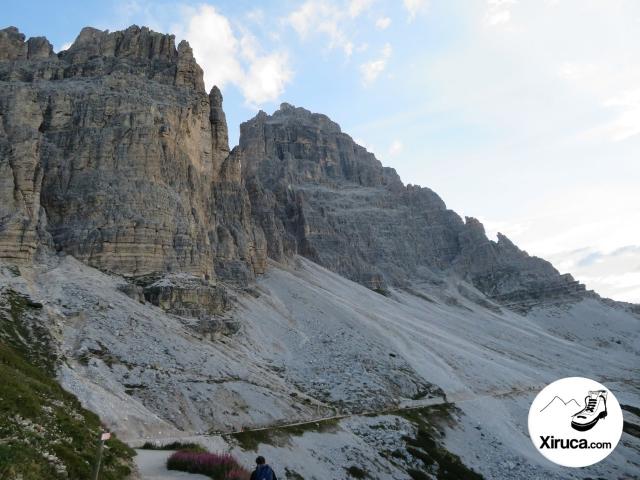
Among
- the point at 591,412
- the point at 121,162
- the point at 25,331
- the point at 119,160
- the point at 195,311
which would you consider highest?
the point at 119,160

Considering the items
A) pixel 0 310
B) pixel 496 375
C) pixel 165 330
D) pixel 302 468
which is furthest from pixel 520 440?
pixel 0 310

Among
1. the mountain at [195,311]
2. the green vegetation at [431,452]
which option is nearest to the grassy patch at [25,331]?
the mountain at [195,311]

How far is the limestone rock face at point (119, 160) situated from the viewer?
67625mm

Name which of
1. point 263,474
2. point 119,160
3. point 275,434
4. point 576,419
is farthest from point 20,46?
point 576,419

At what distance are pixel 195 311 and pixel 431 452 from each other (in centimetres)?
3367

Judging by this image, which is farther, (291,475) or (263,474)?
(291,475)

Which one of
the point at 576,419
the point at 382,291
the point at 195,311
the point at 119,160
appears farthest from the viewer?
the point at 382,291

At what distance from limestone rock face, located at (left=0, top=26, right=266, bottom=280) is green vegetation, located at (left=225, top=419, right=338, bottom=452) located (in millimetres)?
35519

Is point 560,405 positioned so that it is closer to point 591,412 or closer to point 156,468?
point 591,412

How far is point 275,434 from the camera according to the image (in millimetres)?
39750


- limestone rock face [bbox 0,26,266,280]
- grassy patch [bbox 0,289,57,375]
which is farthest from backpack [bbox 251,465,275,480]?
limestone rock face [bbox 0,26,266,280]

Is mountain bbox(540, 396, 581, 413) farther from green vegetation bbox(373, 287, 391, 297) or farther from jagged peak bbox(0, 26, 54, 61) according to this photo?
green vegetation bbox(373, 287, 391, 297)

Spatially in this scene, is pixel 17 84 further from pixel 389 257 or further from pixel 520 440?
pixel 389 257

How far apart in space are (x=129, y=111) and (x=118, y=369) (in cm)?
5112
